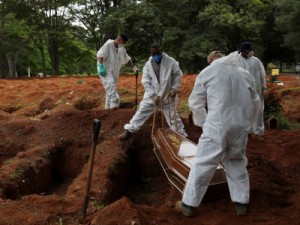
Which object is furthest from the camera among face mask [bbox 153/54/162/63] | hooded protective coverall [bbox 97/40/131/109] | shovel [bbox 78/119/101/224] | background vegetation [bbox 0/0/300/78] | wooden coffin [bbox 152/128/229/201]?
background vegetation [bbox 0/0/300/78]

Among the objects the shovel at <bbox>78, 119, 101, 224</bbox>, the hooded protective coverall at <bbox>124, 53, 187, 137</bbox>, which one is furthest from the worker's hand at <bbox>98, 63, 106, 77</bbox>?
the shovel at <bbox>78, 119, 101, 224</bbox>

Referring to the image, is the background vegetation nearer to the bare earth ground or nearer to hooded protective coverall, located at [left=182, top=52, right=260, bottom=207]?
the bare earth ground

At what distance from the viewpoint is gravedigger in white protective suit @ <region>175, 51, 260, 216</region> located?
4.03 metres

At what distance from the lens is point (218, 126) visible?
13.2ft

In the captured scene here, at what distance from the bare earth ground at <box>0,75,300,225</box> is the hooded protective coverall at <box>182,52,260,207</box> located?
37 centimetres

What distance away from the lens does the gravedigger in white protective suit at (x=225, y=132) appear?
13.2 feet

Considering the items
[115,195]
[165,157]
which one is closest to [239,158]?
[165,157]

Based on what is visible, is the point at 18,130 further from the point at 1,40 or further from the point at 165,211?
the point at 1,40

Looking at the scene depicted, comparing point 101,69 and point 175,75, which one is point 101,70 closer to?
point 101,69

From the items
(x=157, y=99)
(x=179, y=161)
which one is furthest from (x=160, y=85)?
(x=179, y=161)

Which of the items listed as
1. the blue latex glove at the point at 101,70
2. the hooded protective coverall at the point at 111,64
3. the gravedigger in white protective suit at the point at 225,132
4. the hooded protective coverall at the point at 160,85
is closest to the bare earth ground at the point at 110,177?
the gravedigger in white protective suit at the point at 225,132

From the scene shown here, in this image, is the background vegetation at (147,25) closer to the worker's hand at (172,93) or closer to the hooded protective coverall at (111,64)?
the hooded protective coverall at (111,64)

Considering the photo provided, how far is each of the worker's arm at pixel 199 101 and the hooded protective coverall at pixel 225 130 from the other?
47mm

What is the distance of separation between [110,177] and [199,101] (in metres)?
2.58
